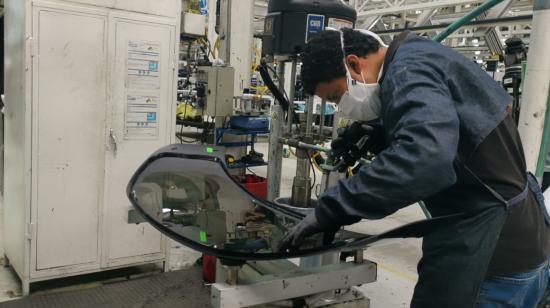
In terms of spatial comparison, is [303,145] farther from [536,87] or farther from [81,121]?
[81,121]

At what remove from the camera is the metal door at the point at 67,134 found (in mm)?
2387

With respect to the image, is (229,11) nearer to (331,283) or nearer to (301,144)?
(301,144)

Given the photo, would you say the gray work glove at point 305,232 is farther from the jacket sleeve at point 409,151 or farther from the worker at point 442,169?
the jacket sleeve at point 409,151

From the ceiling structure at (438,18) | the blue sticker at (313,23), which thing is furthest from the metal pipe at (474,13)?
the ceiling structure at (438,18)

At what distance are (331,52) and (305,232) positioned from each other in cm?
50

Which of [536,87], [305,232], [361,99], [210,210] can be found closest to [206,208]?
[210,210]

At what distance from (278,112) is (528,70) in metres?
1.29

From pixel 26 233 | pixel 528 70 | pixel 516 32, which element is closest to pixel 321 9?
pixel 528 70

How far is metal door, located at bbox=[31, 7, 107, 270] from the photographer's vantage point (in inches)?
94.0

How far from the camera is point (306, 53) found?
1324 mm

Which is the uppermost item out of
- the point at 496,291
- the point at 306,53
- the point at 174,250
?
the point at 306,53

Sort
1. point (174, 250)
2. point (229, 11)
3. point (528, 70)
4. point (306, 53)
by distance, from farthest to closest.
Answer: point (229, 11) < point (174, 250) < point (528, 70) < point (306, 53)

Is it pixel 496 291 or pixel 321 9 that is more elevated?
pixel 321 9

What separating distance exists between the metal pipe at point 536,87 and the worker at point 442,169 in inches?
20.0
